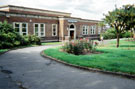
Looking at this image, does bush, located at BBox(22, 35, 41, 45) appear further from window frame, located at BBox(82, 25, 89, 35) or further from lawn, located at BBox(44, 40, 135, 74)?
window frame, located at BBox(82, 25, 89, 35)

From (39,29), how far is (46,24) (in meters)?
1.87

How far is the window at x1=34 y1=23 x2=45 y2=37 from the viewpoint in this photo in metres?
27.2

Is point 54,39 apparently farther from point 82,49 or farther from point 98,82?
point 98,82

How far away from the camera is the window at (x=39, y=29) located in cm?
2724

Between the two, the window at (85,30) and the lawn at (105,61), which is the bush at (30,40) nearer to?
the lawn at (105,61)

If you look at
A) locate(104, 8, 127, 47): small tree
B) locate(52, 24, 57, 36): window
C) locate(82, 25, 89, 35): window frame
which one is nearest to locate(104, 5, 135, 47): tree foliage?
locate(104, 8, 127, 47): small tree

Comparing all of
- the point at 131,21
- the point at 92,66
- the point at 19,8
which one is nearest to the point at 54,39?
the point at 19,8

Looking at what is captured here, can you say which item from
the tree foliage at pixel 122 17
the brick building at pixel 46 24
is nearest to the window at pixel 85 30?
the brick building at pixel 46 24

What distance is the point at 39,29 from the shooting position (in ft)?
91.0

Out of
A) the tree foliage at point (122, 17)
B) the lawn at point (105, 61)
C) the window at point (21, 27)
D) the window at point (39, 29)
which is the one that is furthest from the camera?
the window at point (39, 29)

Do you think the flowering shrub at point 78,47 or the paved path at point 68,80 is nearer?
the paved path at point 68,80

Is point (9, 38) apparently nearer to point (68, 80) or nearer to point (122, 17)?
point (68, 80)

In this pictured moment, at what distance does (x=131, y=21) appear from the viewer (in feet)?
65.3

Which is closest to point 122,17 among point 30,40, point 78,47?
point 78,47
